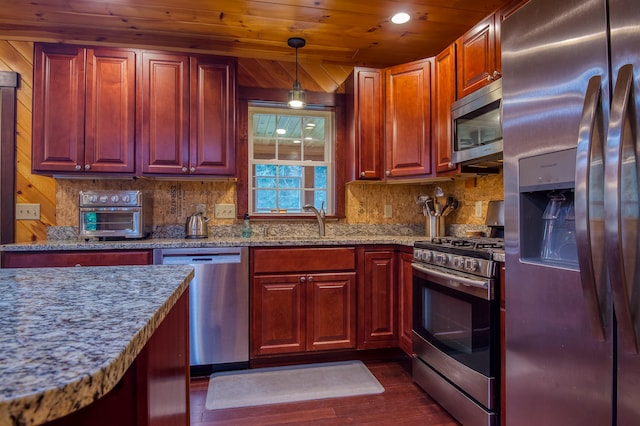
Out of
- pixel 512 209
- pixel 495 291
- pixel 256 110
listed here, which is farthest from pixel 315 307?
pixel 256 110

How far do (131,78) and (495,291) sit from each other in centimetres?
268

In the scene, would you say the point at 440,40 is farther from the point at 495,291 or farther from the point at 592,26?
the point at 495,291

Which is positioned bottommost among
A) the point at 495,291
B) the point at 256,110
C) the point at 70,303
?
the point at 495,291

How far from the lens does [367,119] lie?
289 centimetres

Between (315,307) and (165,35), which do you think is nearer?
(315,307)

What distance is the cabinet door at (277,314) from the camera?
2.49 meters

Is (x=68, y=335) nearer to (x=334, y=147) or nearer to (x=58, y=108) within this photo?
(x=58, y=108)

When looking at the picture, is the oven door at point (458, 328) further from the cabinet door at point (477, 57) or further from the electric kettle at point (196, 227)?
the electric kettle at point (196, 227)

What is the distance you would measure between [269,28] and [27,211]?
2.29 metres

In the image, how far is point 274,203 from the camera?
3.20m

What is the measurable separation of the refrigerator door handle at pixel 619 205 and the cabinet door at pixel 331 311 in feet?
5.67

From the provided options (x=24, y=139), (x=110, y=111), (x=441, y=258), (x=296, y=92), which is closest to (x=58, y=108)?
(x=110, y=111)

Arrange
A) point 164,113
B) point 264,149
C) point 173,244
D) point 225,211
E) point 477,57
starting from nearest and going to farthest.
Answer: point 477,57, point 173,244, point 164,113, point 225,211, point 264,149

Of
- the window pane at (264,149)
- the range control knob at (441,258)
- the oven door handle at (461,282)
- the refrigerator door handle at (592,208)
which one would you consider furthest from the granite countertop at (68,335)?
the window pane at (264,149)
